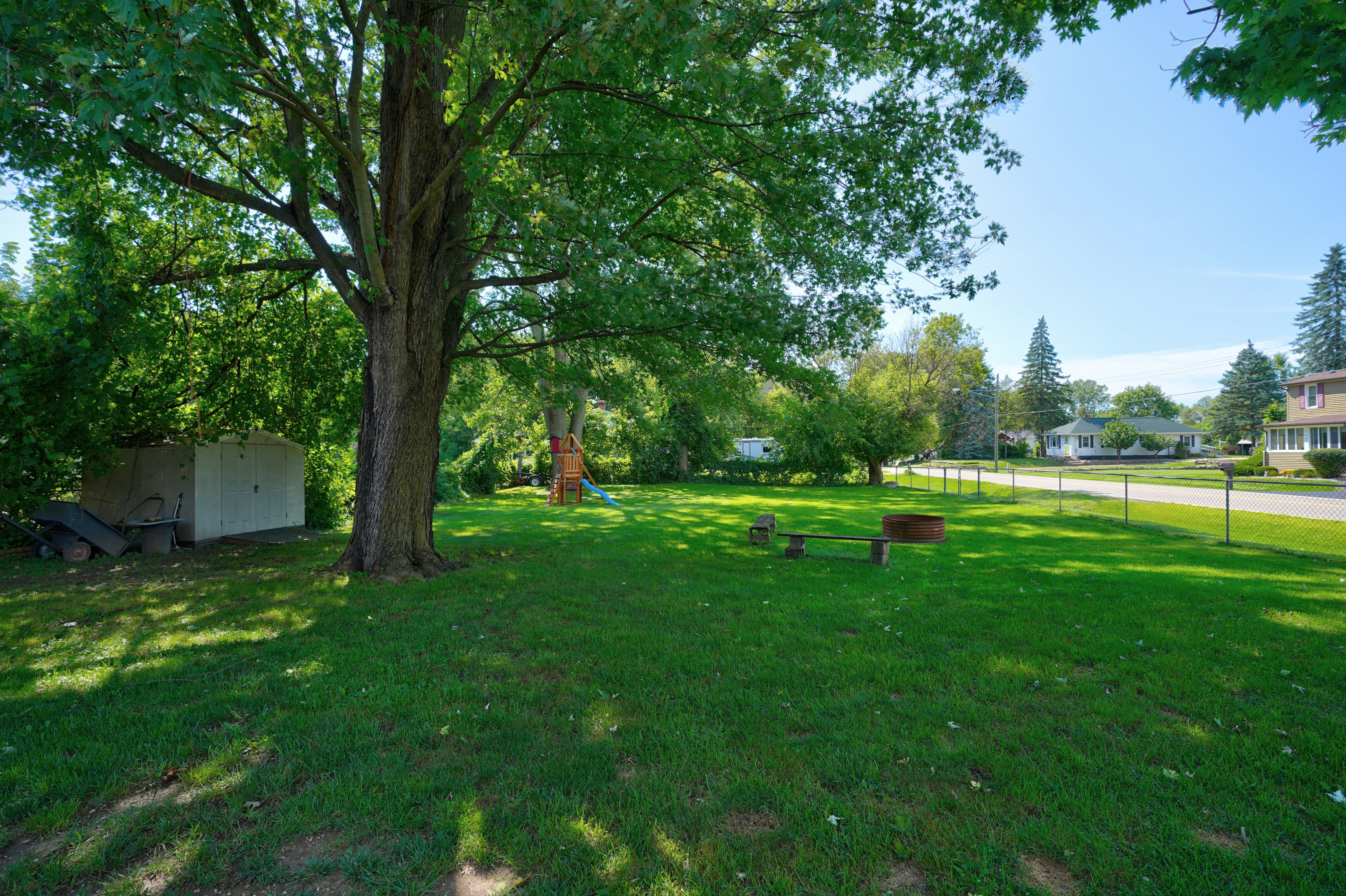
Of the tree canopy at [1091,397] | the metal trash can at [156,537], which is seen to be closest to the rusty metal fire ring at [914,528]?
the metal trash can at [156,537]

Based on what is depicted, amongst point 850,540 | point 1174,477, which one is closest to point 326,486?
point 850,540

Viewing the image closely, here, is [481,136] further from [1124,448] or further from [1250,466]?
[1124,448]

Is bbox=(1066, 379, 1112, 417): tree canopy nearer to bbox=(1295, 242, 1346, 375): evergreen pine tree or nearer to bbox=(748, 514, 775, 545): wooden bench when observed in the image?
bbox=(1295, 242, 1346, 375): evergreen pine tree

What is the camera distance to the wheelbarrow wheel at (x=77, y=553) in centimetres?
970

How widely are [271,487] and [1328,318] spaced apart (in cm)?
8326

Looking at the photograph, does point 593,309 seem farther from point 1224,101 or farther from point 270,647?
point 1224,101

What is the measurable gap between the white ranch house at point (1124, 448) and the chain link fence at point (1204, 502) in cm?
3871

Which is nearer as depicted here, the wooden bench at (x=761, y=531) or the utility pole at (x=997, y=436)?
the wooden bench at (x=761, y=531)

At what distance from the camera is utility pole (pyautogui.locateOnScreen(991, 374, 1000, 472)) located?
1795 inches

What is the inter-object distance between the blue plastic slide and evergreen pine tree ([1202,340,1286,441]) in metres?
66.3

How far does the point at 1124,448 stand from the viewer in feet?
195

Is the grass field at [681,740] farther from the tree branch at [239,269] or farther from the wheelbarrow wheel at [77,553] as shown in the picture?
the tree branch at [239,269]

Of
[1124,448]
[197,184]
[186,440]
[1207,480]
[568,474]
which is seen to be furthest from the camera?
[1124,448]

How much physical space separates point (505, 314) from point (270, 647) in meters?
7.85
